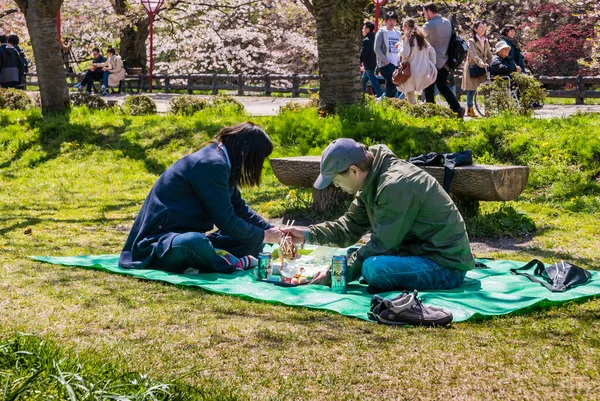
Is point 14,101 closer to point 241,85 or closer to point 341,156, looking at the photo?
point 241,85

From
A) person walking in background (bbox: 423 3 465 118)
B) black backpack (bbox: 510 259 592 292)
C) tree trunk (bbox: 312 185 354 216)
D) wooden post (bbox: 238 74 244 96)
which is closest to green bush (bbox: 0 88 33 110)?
person walking in background (bbox: 423 3 465 118)

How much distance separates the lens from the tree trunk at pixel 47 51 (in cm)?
1532

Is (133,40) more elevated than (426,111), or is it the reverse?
(133,40)

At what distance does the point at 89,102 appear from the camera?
17062mm

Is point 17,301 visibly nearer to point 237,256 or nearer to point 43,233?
point 237,256

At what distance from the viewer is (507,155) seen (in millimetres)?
11359

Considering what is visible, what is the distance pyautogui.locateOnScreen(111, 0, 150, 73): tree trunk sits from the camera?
30.2 metres

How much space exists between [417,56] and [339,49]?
193cm

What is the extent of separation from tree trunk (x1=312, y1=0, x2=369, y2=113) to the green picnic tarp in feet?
20.6

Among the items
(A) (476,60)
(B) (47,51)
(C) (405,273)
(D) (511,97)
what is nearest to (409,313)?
(C) (405,273)

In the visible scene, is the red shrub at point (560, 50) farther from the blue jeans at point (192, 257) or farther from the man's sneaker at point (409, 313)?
the man's sneaker at point (409, 313)

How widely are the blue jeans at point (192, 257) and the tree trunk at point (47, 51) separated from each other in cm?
1006

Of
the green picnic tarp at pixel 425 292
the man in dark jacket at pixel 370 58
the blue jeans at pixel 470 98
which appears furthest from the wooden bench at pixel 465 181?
the man in dark jacket at pixel 370 58

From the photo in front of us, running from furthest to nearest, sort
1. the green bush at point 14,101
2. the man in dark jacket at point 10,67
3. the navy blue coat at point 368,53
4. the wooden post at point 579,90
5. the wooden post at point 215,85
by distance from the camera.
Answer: the wooden post at point 215,85 → the wooden post at point 579,90 → the man in dark jacket at point 10,67 → the navy blue coat at point 368,53 → the green bush at point 14,101
